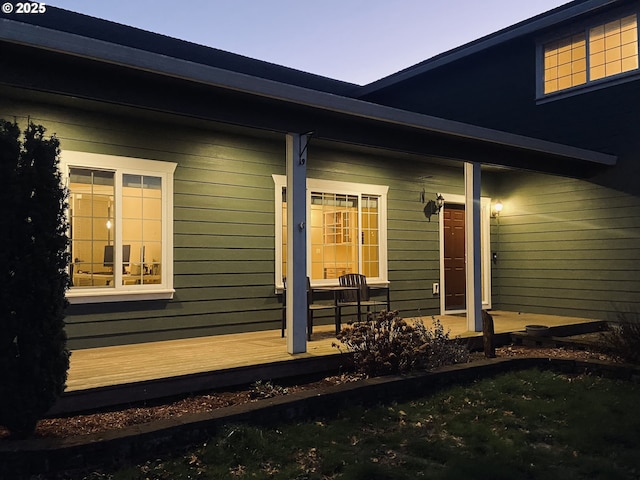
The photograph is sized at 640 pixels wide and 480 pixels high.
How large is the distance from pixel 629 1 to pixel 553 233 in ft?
11.3

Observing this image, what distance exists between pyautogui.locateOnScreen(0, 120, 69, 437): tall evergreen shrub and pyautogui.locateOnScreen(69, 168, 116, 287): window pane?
7.66 ft

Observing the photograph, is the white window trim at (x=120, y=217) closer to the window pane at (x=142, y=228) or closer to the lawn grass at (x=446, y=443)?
the window pane at (x=142, y=228)

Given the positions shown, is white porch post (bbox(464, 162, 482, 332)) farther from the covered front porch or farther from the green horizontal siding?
the green horizontal siding

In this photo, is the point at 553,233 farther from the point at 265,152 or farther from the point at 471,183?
the point at 265,152

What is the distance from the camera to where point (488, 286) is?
964 cm

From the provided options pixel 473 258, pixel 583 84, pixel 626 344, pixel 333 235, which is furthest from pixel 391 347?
pixel 583 84

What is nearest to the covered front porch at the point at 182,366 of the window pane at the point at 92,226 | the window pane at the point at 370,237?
the window pane at the point at 92,226

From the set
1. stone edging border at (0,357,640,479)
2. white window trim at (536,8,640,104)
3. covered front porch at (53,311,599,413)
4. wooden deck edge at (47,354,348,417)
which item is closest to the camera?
stone edging border at (0,357,640,479)

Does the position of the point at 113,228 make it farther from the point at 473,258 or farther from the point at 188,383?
the point at 473,258

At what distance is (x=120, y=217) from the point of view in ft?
19.3

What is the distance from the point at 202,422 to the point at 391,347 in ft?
6.59

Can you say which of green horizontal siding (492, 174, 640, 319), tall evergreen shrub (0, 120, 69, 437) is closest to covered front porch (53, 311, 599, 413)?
tall evergreen shrub (0, 120, 69, 437)

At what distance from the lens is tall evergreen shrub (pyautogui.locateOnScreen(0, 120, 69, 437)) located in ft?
10.8

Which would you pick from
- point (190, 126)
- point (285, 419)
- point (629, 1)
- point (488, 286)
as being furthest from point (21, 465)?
point (629, 1)
